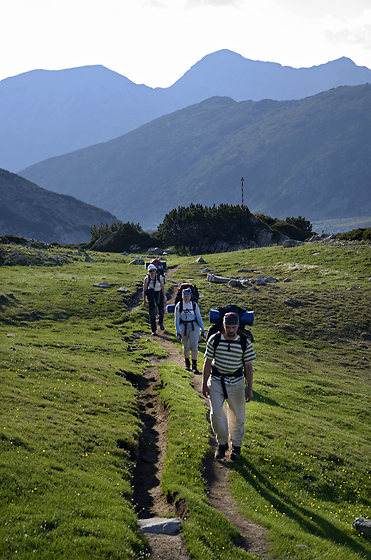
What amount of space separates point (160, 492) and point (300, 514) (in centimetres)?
368

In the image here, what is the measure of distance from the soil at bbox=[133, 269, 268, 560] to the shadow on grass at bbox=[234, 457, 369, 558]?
67cm

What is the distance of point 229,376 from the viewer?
13.5 m

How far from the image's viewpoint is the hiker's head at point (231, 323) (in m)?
12.9

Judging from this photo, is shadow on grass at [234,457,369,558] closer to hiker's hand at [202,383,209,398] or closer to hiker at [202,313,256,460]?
hiker at [202,313,256,460]

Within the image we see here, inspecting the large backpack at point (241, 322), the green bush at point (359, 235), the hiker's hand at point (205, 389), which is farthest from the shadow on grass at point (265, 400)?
the green bush at point (359, 235)

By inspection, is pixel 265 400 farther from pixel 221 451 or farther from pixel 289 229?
pixel 289 229

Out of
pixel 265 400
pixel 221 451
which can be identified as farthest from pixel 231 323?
pixel 265 400

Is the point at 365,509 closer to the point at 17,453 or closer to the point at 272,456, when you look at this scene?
the point at 272,456

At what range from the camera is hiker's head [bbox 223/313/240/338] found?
1294 cm

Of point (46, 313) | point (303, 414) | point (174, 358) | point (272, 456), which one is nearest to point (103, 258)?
point (46, 313)

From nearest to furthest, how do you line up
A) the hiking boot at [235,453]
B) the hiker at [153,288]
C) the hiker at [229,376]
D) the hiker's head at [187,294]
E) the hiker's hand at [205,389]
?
the hiker at [229,376] → the hiker's hand at [205,389] → the hiking boot at [235,453] → the hiker's head at [187,294] → the hiker at [153,288]

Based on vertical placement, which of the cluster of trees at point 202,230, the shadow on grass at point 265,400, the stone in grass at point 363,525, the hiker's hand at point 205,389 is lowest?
the stone in grass at point 363,525

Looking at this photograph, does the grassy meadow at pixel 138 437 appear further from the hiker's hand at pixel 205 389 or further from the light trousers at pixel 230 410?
the hiker's hand at pixel 205 389

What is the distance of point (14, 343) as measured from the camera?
77.2 ft
